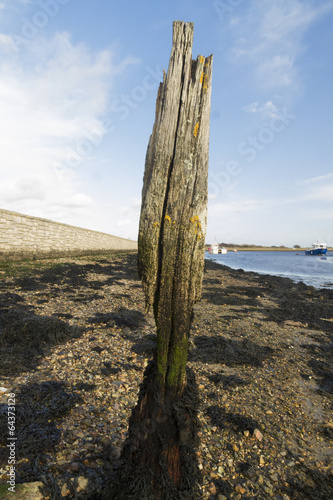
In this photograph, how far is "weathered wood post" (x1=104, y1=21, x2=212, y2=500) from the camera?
2.47 metres

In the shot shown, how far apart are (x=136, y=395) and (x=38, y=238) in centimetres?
1628

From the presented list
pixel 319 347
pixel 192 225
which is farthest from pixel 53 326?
pixel 319 347

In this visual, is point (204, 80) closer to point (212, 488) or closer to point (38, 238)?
point (212, 488)

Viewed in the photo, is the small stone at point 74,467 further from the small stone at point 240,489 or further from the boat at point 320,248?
the boat at point 320,248

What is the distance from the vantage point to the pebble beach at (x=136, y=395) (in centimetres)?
321

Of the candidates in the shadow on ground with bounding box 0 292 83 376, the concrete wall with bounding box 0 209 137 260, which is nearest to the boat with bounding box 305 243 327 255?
the concrete wall with bounding box 0 209 137 260

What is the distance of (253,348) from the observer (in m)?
7.71

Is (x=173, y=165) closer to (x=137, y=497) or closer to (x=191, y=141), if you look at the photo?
(x=191, y=141)

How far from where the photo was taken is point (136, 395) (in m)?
4.79

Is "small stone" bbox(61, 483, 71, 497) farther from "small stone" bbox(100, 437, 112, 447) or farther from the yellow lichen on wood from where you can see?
the yellow lichen on wood

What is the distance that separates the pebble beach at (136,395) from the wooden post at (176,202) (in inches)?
29.3

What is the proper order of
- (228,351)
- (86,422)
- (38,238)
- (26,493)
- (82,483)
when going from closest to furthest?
(26,493)
(82,483)
(86,422)
(228,351)
(38,238)

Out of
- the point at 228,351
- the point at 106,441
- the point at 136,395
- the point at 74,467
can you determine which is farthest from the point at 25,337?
the point at 228,351

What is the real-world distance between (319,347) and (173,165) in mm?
8463
